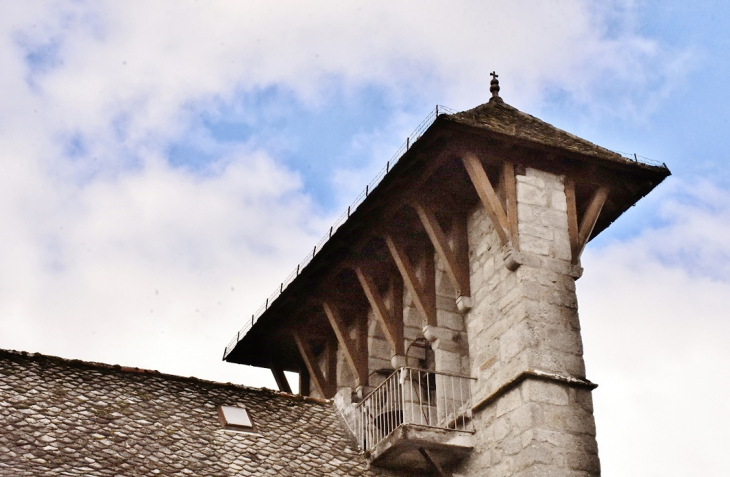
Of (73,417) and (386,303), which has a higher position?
(386,303)

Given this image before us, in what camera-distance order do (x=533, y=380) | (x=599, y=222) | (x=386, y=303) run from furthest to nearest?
1. (x=386, y=303)
2. (x=599, y=222)
3. (x=533, y=380)

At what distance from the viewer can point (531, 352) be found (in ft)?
43.1

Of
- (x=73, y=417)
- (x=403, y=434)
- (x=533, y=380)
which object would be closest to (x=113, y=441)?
(x=73, y=417)

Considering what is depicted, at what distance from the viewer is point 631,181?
15.6 metres

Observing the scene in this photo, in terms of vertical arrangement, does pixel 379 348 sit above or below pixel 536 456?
above

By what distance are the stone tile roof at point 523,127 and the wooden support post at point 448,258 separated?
1.65 meters

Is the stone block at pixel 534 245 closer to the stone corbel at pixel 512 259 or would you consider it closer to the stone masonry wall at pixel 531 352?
the stone masonry wall at pixel 531 352

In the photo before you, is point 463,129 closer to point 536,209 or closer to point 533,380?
point 536,209

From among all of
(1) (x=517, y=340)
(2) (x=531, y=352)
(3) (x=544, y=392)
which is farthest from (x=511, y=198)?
(3) (x=544, y=392)

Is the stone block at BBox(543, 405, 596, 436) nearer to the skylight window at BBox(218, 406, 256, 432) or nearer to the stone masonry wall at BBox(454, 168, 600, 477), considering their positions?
the stone masonry wall at BBox(454, 168, 600, 477)

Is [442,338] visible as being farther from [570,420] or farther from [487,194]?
[570,420]

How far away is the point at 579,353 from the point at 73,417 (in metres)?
6.52

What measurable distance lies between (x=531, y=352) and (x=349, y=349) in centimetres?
532

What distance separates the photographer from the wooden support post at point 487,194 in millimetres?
14258
